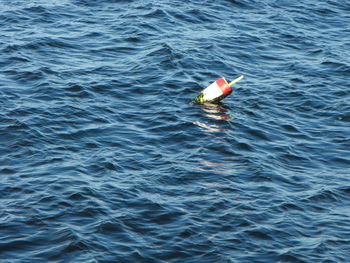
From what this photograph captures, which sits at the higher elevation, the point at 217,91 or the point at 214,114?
the point at 217,91

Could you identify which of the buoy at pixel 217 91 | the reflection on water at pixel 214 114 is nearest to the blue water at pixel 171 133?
the reflection on water at pixel 214 114

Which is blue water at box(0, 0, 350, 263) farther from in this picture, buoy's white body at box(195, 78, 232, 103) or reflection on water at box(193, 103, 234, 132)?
buoy's white body at box(195, 78, 232, 103)

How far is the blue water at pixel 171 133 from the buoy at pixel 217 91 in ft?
1.31

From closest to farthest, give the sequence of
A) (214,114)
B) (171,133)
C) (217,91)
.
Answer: (171,133) < (214,114) < (217,91)

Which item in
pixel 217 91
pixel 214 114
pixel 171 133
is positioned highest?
pixel 217 91

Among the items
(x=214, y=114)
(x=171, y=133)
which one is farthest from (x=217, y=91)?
(x=171, y=133)

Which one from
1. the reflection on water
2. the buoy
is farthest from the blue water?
the buoy

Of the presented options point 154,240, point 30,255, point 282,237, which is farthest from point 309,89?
point 30,255

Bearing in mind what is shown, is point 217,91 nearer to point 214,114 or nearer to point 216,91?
point 216,91

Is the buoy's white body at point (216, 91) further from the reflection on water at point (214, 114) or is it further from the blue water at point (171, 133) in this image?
the blue water at point (171, 133)

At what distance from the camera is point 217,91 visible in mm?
23625

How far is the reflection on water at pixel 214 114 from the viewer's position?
73.0 feet

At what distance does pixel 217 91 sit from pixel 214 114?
3.00ft

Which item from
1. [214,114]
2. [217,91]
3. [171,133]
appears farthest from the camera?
[217,91]
